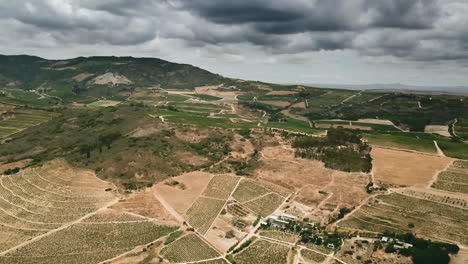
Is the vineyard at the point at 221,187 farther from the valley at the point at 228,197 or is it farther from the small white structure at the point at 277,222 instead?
the small white structure at the point at 277,222

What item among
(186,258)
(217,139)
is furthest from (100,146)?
(186,258)

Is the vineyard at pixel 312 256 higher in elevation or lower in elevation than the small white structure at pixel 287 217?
lower

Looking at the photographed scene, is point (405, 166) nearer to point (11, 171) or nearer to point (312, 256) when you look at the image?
point (312, 256)

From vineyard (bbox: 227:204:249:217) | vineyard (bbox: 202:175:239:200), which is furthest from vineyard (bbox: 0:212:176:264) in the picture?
vineyard (bbox: 202:175:239:200)

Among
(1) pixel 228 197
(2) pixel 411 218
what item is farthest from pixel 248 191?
(2) pixel 411 218

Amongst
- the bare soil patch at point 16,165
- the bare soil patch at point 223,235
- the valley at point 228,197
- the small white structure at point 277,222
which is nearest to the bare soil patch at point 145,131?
the valley at point 228,197
